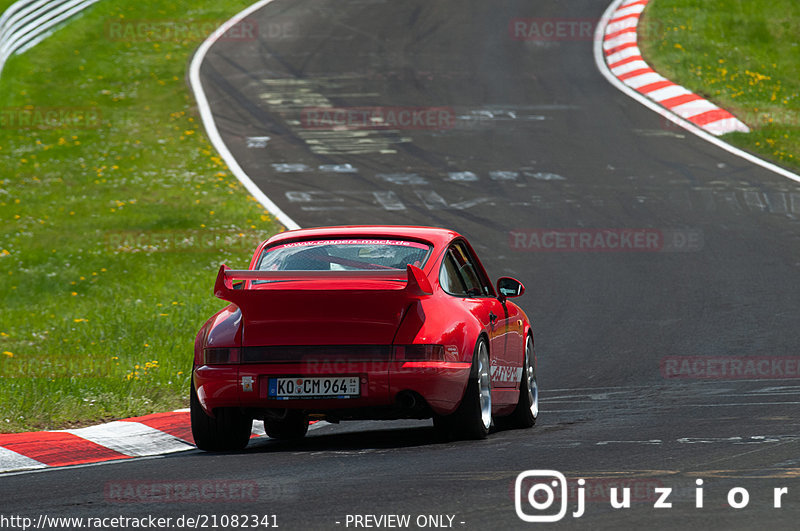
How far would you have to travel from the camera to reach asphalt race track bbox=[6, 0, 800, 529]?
21.2 feet

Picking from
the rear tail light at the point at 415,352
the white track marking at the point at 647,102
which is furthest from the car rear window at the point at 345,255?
the white track marking at the point at 647,102

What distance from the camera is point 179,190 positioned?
2017 cm

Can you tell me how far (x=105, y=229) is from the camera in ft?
59.9

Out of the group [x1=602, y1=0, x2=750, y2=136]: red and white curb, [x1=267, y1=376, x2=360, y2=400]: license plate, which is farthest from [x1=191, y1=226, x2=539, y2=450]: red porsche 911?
[x1=602, y1=0, x2=750, y2=136]: red and white curb

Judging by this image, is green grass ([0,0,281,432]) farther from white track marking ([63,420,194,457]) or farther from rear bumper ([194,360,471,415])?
rear bumper ([194,360,471,415])

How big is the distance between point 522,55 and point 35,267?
1466 cm

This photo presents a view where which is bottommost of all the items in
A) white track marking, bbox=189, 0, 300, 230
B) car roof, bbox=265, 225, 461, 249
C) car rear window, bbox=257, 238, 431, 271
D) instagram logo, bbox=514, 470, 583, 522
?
instagram logo, bbox=514, 470, 583, 522

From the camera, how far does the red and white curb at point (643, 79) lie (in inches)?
896

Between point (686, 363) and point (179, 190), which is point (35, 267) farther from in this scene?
point (686, 363)

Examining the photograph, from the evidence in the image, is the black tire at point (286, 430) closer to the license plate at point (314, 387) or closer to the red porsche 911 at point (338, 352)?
the red porsche 911 at point (338, 352)

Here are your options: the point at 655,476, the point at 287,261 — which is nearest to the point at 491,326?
the point at 287,261

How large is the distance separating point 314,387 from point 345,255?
1.14 m

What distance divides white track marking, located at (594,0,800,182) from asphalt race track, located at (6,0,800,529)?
28 cm

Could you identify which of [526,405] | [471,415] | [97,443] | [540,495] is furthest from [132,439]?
[540,495]
